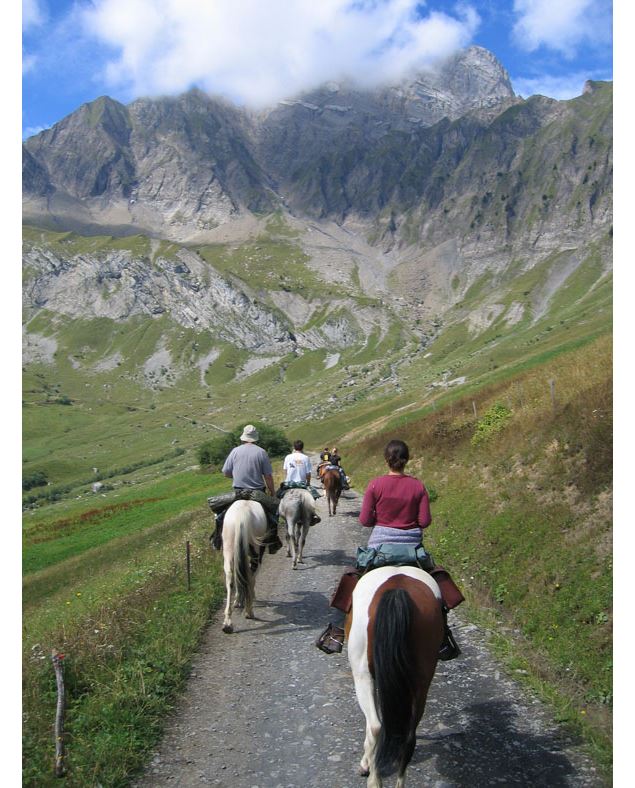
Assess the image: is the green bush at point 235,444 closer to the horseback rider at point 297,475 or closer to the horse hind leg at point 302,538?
the horseback rider at point 297,475

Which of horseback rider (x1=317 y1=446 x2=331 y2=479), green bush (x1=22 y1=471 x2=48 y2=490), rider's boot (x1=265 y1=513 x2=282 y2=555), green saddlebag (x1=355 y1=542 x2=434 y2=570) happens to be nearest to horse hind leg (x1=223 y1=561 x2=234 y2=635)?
rider's boot (x1=265 y1=513 x2=282 y2=555)

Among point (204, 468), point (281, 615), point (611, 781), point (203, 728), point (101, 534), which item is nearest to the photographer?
point (611, 781)

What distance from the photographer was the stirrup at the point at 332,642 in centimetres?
990

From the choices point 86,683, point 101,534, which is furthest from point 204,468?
point 86,683

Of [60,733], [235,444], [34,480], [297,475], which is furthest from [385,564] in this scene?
[34,480]

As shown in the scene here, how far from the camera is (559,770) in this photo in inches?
327

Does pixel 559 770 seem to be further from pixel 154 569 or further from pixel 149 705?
pixel 154 569

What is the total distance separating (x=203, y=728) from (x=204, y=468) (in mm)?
102196

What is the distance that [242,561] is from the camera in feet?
50.3

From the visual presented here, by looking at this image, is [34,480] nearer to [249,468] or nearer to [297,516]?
[297,516]

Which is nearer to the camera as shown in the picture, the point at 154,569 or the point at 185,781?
the point at 185,781

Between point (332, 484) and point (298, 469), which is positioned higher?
point (298, 469)

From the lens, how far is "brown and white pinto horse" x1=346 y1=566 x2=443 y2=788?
778 centimetres

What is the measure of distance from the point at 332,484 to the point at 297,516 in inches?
431
